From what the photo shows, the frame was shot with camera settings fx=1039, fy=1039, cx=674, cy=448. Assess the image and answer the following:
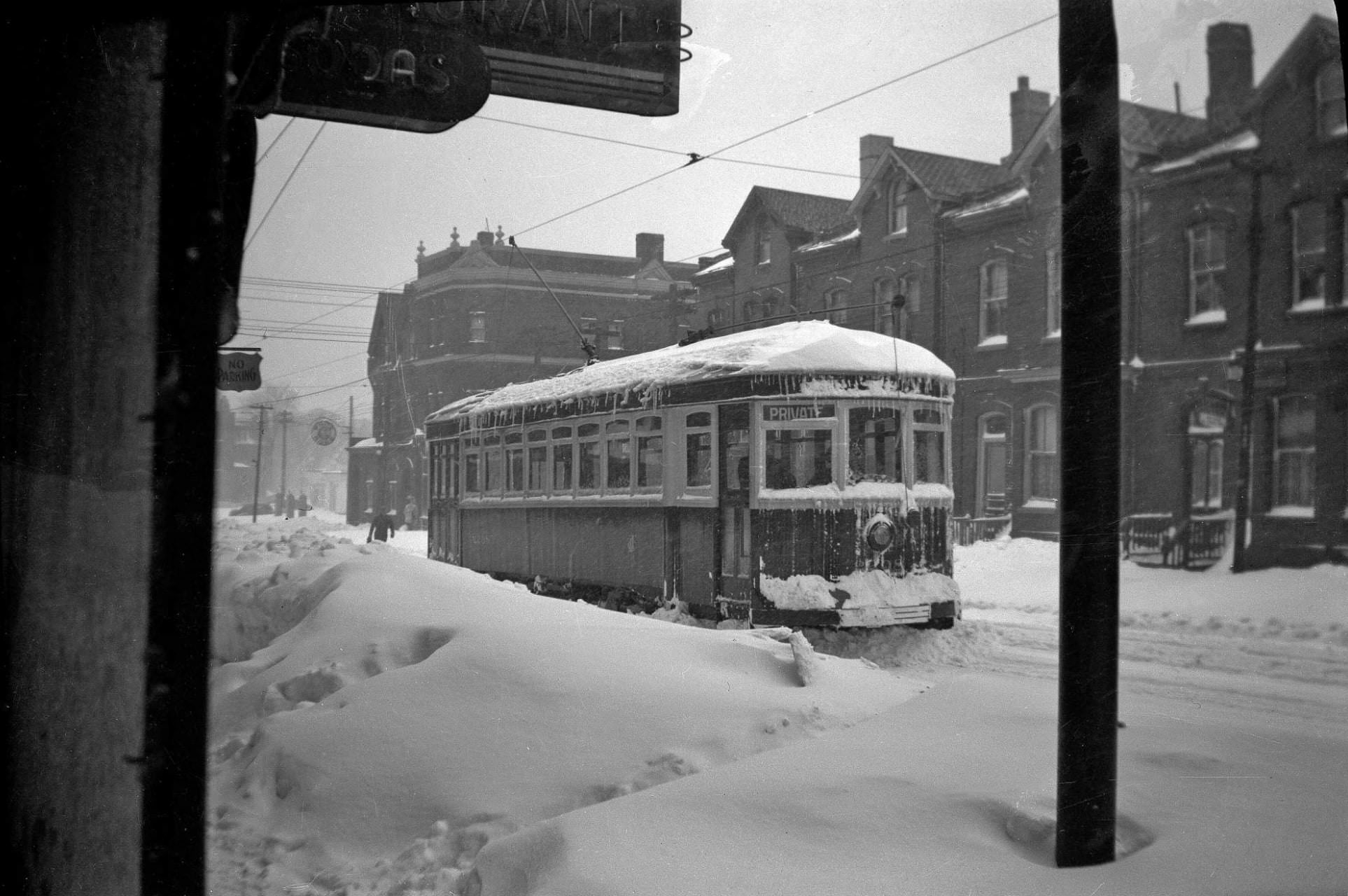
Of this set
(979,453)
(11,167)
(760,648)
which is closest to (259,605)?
(760,648)

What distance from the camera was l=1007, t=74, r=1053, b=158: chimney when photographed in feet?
30.1

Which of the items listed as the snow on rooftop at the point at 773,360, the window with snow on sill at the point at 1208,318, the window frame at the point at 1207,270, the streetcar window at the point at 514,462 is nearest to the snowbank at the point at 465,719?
the window with snow on sill at the point at 1208,318

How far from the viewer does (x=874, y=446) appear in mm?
8344

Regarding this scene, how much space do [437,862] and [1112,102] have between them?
2.99m

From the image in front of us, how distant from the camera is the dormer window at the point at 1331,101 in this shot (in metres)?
2.70

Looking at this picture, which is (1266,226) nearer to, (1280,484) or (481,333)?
(1280,484)

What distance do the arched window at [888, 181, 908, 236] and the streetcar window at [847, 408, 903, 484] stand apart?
352cm

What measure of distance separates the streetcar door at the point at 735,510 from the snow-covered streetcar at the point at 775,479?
0.04ft

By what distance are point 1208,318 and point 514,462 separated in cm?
709

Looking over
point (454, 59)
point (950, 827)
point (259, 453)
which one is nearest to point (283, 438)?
point (259, 453)

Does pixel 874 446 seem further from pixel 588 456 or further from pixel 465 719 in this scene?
pixel 465 719

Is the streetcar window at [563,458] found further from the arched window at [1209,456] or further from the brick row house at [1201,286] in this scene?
the arched window at [1209,456]

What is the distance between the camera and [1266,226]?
404cm

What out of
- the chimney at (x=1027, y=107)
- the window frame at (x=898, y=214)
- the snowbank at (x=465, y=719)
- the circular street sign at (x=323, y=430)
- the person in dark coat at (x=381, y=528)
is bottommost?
the snowbank at (x=465, y=719)
